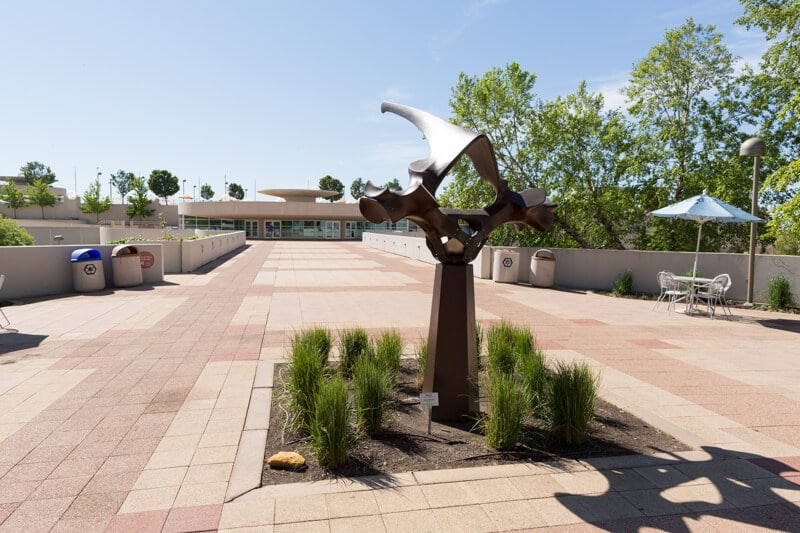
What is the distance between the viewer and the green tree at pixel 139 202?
73938 mm

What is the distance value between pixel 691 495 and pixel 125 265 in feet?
47.4

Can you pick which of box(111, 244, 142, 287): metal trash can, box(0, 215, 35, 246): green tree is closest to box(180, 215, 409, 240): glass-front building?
box(0, 215, 35, 246): green tree

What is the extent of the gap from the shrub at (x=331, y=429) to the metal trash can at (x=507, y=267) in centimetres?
1336

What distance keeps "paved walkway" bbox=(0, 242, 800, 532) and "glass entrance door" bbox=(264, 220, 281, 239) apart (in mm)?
53801

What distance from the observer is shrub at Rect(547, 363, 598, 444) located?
4328mm

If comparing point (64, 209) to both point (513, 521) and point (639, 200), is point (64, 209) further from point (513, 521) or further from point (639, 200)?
point (513, 521)

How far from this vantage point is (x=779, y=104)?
1817cm

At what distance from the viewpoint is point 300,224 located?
63156 millimetres

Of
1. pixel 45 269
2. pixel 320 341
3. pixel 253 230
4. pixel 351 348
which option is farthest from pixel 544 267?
pixel 253 230

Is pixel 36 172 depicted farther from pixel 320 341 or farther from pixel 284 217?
pixel 320 341

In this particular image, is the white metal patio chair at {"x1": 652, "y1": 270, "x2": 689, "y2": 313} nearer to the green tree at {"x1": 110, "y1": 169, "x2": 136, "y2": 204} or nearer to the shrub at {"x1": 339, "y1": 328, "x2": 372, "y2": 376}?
the shrub at {"x1": 339, "y1": 328, "x2": 372, "y2": 376}

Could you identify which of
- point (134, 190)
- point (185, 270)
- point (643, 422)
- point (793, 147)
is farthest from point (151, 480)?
point (134, 190)

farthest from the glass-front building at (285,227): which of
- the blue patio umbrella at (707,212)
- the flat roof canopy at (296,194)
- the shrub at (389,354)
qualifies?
the shrub at (389,354)

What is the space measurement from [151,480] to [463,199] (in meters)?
19.7
